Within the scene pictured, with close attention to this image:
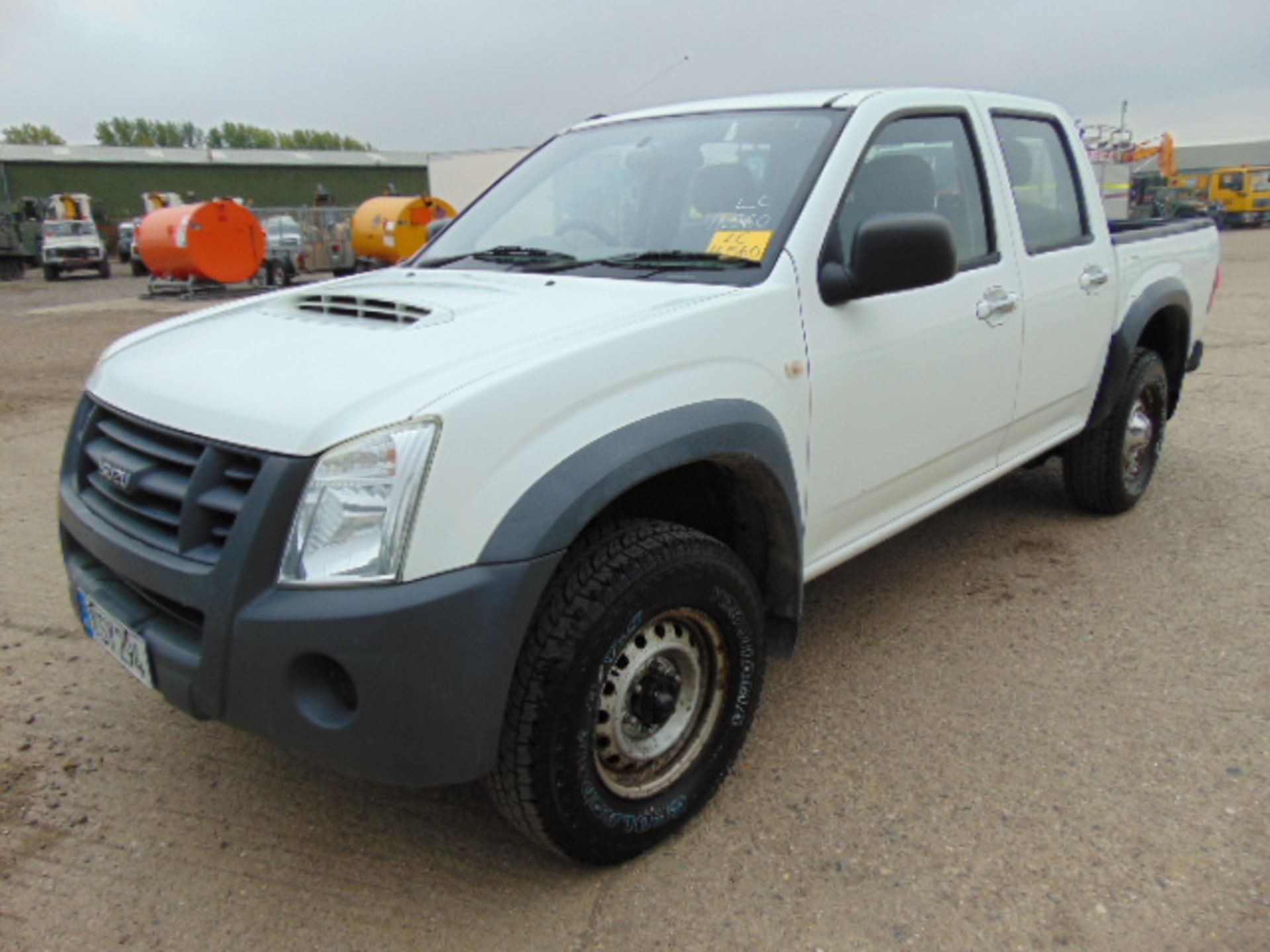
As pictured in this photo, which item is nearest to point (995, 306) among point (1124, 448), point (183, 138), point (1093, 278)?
point (1093, 278)

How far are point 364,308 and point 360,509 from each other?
2.97 feet

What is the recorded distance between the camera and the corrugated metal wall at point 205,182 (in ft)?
148

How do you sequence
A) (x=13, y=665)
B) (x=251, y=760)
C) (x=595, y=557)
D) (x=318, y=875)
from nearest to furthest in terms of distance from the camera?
Result: 1. (x=595, y=557)
2. (x=318, y=875)
3. (x=251, y=760)
4. (x=13, y=665)

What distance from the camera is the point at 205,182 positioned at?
161ft

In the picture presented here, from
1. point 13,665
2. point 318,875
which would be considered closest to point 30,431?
point 13,665

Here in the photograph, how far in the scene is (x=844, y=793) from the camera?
2.63m

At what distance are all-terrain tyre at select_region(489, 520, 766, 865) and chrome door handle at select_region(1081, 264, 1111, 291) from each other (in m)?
2.26

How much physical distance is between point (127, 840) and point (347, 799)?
0.55m

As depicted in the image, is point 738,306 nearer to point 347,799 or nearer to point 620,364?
point 620,364

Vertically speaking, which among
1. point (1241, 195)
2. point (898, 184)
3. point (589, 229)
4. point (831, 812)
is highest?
point (1241, 195)

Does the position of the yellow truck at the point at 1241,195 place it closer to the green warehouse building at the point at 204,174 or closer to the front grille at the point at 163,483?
the green warehouse building at the point at 204,174

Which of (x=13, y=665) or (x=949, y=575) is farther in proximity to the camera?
(x=949, y=575)

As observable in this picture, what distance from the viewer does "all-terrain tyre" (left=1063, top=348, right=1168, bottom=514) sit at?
4.39 metres

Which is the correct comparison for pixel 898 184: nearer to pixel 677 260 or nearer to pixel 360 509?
pixel 677 260
